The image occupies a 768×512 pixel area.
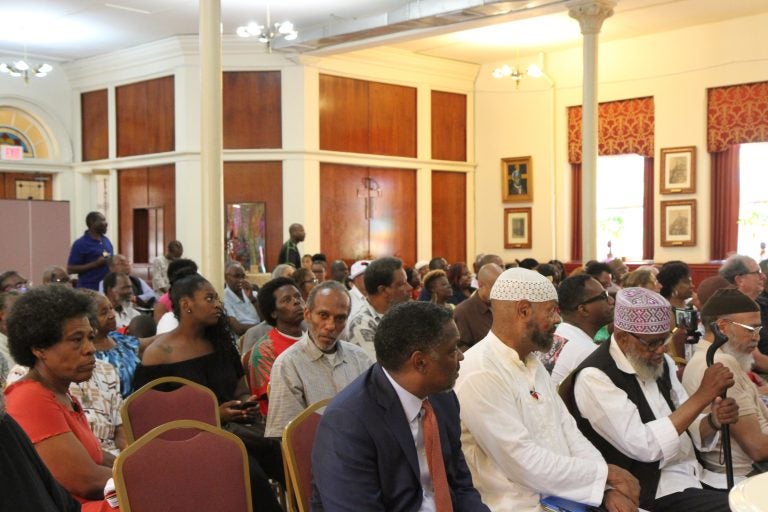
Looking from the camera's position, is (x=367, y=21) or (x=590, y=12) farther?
(x=367, y=21)

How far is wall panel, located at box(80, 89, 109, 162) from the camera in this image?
16688 mm

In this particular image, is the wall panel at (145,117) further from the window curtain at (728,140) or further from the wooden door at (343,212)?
the window curtain at (728,140)

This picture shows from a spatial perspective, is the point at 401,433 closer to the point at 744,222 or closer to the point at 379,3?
the point at 379,3

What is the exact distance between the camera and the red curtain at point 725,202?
14.0 metres

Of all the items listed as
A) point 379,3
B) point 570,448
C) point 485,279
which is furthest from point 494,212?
point 570,448

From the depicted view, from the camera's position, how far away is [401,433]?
8.79 ft

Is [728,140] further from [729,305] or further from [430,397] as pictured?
[430,397]

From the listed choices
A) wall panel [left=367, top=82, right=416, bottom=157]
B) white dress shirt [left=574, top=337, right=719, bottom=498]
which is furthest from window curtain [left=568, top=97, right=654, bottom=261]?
white dress shirt [left=574, top=337, right=719, bottom=498]

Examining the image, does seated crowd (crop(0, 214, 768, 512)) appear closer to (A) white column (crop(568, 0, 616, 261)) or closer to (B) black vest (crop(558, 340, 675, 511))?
(B) black vest (crop(558, 340, 675, 511))

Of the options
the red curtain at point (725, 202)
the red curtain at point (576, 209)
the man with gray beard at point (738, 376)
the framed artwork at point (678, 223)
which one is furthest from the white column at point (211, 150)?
the red curtain at point (725, 202)

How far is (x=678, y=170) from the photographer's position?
14578 millimetres

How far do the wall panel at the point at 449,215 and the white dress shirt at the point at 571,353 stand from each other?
12331mm

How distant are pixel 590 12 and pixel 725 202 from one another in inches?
163

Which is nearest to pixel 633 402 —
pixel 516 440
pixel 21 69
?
pixel 516 440
